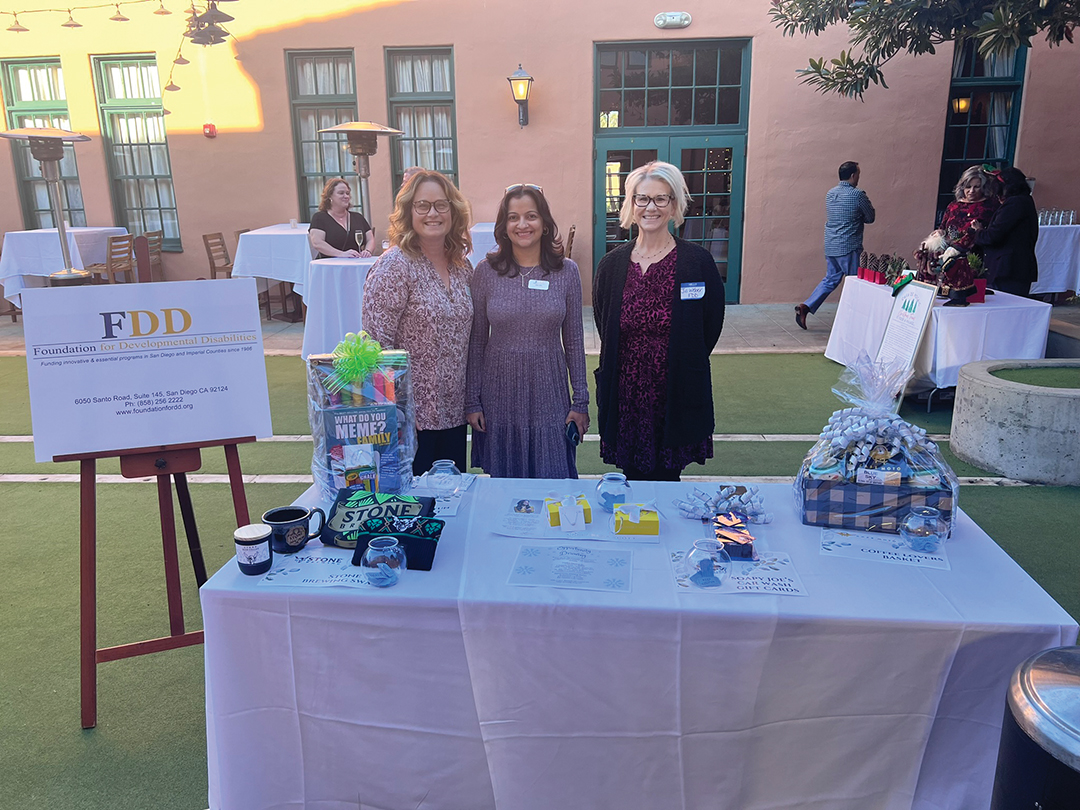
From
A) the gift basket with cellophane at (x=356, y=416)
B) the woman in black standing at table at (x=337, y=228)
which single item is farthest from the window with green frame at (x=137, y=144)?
the gift basket with cellophane at (x=356, y=416)

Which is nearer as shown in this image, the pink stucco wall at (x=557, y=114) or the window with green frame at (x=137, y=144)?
the pink stucco wall at (x=557, y=114)

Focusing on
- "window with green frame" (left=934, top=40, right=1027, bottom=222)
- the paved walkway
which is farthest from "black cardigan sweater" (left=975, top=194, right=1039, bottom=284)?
"window with green frame" (left=934, top=40, right=1027, bottom=222)

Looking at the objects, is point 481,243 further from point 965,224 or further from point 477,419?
point 477,419

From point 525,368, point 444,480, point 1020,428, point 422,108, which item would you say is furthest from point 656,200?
point 422,108

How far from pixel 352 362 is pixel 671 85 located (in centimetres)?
804

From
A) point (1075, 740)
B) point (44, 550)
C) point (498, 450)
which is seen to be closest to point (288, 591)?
point (498, 450)

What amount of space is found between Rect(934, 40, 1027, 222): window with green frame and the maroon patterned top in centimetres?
787

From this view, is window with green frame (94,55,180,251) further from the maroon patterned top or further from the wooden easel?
the maroon patterned top

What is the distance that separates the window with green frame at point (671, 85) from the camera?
8.91 m

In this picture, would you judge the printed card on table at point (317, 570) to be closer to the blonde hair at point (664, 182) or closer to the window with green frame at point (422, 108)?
the blonde hair at point (664, 182)

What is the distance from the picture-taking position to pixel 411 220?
2.72 m

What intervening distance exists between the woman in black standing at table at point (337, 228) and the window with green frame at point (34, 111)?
4875 millimetres

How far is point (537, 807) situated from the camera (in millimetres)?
1733

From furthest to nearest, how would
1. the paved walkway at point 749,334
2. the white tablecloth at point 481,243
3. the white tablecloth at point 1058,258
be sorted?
the white tablecloth at point 1058,258 → the white tablecloth at point 481,243 → the paved walkway at point 749,334
